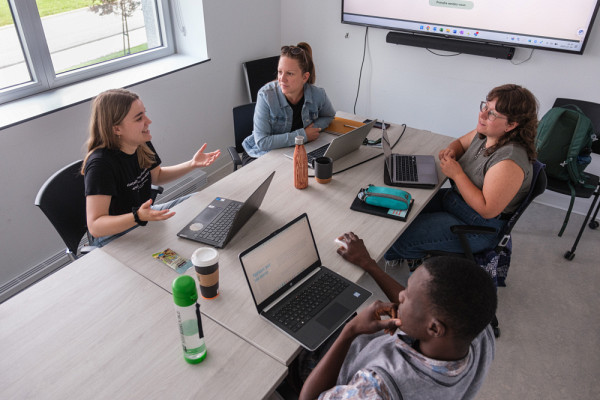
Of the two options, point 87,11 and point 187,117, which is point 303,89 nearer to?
point 187,117

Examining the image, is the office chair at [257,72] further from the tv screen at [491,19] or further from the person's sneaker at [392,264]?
the person's sneaker at [392,264]

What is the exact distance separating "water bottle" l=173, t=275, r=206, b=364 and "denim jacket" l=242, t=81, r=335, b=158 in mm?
1404

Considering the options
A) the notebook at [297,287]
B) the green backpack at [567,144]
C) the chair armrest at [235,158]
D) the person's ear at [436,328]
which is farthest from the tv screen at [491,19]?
the person's ear at [436,328]

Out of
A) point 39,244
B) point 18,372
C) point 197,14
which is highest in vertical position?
point 197,14

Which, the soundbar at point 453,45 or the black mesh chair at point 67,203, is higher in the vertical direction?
the soundbar at point 453,45

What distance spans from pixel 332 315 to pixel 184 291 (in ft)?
1.70

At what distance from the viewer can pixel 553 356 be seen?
2230mm

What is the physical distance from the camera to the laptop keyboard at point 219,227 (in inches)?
66.9

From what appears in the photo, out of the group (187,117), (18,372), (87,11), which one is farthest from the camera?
(187,117)

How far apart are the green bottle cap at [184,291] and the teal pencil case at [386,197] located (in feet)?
3.37

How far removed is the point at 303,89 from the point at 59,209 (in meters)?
Answer: 1.49

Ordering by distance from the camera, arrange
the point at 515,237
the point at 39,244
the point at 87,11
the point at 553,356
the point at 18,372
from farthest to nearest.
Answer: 1. the point at 515,237
2. the point at 87,11
3. the point at 39,244
4. the point at 553,356
5. the point at 18,372

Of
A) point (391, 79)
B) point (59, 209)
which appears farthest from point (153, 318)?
point (391, 79)

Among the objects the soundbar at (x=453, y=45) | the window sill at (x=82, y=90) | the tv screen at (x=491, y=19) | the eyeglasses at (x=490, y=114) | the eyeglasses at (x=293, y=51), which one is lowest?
the window sill at (x=82, y=90)
